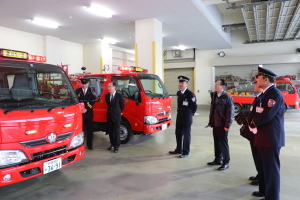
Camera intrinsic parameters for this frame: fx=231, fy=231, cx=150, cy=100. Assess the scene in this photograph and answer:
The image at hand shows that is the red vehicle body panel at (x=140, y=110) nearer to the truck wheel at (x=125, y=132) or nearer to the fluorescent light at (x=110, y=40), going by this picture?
the truck wheel at (x=125, y=132)

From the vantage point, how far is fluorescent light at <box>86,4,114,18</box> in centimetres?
793

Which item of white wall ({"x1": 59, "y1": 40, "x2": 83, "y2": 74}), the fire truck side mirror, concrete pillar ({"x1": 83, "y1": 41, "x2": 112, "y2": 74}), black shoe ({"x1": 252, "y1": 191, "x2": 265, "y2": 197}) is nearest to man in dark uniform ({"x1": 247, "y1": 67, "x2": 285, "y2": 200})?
black shoe ({"x1": 252, "y1": 191, "x2": 265, "y2": 197})

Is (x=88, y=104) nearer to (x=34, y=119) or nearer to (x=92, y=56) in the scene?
(x=34, y=119)

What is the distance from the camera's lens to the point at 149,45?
9078 mm

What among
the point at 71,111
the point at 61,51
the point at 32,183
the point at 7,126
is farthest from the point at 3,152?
the point at 61,51

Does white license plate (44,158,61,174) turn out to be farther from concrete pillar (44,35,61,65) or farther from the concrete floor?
concrete pillar (44,35,61,65)

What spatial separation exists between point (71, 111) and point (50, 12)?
6.51 metres

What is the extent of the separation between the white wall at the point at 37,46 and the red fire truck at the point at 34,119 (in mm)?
8582

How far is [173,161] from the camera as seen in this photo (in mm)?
4719

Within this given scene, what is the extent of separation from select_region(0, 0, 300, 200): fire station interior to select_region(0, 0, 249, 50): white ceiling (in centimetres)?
4

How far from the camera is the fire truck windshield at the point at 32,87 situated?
3039mm

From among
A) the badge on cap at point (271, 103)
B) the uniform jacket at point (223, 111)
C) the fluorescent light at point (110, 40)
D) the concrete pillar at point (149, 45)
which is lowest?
the uniform jacket at point (223, 111)

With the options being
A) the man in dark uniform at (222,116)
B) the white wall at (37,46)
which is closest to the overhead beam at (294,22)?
the man in dark uniform at (222,116)

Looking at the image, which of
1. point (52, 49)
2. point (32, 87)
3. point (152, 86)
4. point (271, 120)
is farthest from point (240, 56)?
point (32, 87)
